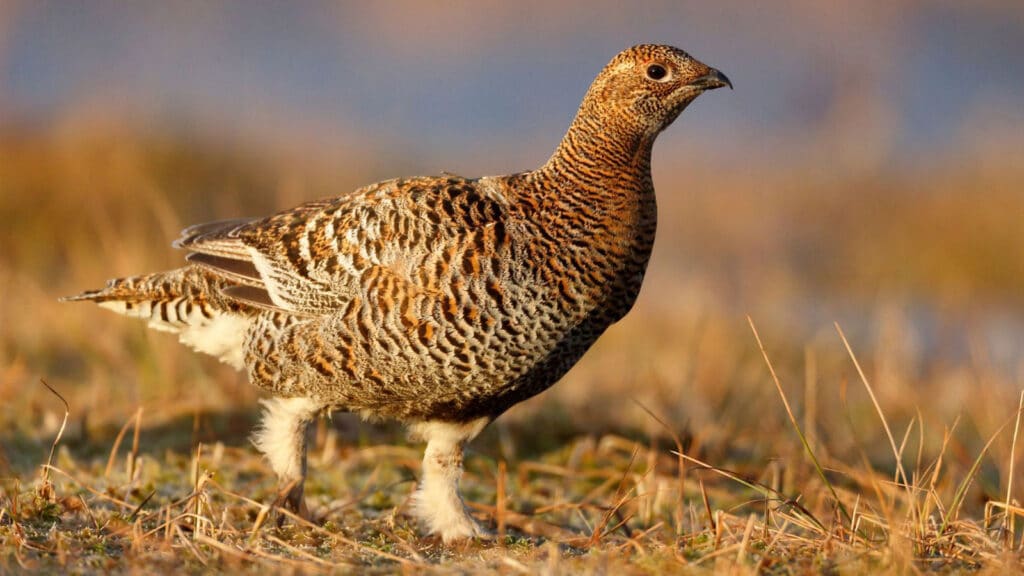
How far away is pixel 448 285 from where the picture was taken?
180 inches

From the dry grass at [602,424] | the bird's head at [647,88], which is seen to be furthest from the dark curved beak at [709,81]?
the dry grass at [602,424]

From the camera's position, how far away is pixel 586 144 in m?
4.88

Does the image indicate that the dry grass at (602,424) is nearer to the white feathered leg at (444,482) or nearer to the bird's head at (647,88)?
the white feathered leg at (444,482)

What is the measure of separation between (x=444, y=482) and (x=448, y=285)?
3.43 feet

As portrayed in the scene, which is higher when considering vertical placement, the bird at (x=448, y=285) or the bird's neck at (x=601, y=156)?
the bird's neck at (x=601, y=156)

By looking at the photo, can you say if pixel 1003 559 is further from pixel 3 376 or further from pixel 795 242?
pixel 795 242

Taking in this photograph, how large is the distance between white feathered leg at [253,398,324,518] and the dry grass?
15 cm

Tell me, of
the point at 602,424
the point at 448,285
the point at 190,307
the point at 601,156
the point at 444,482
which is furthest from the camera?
the point at 602,424

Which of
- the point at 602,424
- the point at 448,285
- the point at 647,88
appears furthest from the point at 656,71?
the point at 602,424

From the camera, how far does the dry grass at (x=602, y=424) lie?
4023mm

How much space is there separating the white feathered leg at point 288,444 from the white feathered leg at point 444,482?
1.65 ft

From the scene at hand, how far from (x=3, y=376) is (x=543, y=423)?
120 inches

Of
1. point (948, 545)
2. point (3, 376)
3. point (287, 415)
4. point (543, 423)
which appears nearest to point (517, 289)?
point (287, 415)

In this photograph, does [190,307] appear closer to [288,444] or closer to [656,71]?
[288,444]
